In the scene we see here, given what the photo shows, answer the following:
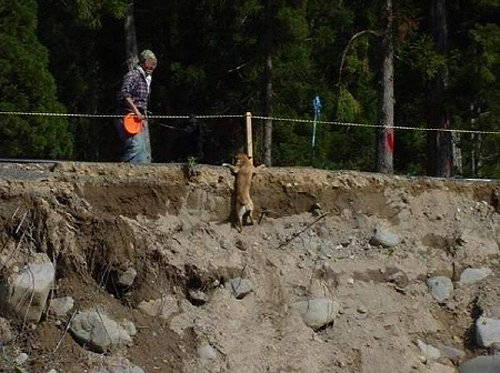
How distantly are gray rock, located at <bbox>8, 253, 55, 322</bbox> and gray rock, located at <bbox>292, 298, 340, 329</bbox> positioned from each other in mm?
2393

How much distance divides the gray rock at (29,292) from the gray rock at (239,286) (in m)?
1.73

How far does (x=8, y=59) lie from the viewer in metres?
Answer: 18.5

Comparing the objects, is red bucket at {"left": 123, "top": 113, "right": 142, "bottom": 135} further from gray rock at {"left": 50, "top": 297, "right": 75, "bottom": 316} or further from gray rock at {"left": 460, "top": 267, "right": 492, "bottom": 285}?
gray rock at {"left": 460, "top": 267, "right": 492, "bottom": 285}

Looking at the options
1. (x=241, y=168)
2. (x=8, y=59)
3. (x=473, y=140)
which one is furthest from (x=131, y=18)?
(x=241, y=168)

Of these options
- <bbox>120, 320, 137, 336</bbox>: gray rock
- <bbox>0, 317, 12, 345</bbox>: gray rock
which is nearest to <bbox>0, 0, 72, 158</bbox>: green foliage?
<bbox>120, 320, 137, 336</bbox>: gray rock

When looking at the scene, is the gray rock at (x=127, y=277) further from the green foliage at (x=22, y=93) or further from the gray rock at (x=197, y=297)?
the green foliage at (x=22, y=93)

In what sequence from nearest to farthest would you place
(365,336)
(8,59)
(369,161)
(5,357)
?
1. (5,357)
2. (365,336)
3. (8,59)
4. (369,161)

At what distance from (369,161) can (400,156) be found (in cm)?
121

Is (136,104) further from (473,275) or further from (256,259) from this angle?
(473,275)

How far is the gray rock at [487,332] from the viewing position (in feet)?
35.2

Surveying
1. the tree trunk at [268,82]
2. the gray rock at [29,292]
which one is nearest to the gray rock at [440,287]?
the gray rock at [29,292]

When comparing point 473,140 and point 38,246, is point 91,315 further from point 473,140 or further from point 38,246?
point 473,140

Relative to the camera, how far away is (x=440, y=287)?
11320 mm

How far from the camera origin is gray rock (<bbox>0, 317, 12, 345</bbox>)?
361 inches
